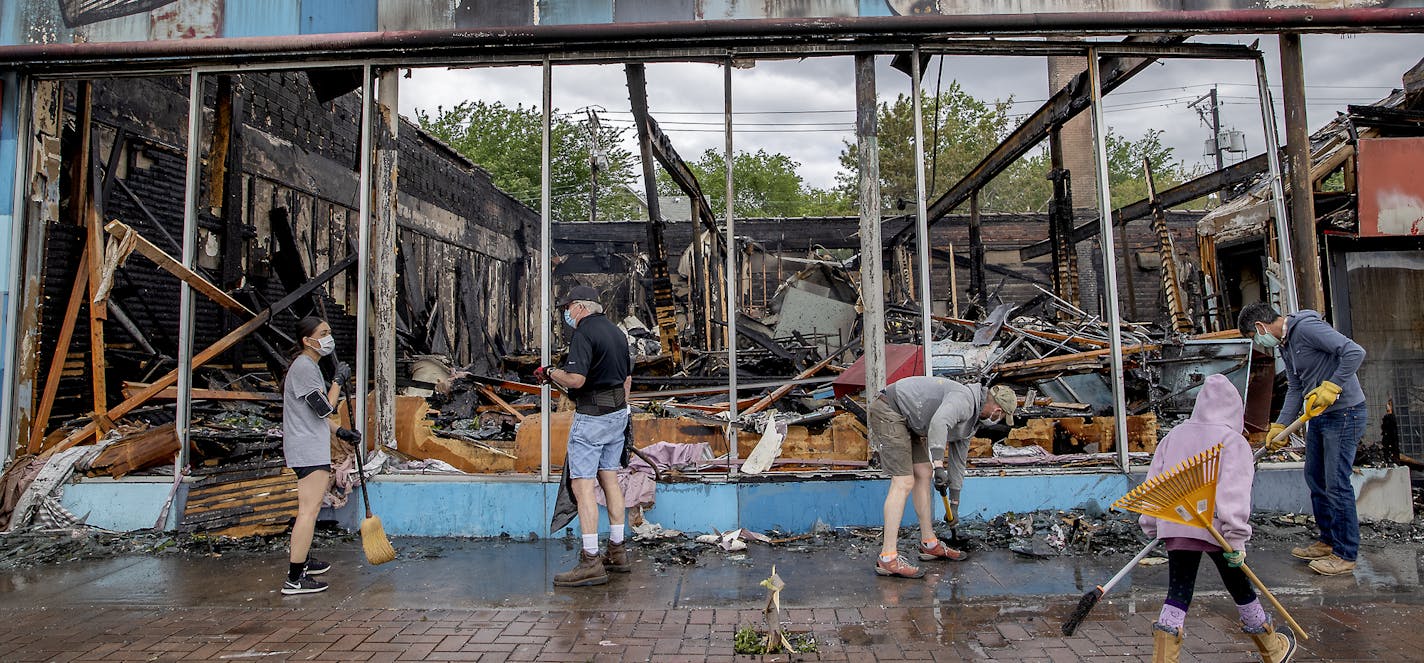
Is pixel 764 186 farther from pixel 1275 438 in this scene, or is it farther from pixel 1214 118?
pixel 1275 438

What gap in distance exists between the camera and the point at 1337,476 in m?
4.99

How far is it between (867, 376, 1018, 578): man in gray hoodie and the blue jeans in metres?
1.99

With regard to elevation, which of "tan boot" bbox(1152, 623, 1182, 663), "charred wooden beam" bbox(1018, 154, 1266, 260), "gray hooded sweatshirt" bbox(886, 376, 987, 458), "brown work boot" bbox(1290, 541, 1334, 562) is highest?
"charred wooden beam" bbox(1018, 154, 1266, 260)

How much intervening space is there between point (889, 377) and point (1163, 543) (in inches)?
146

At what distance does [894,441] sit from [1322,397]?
2.55 m

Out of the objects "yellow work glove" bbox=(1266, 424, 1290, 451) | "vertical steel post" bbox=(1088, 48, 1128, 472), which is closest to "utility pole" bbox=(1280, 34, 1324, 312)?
"vertical steel post" bbox=(1088, 48, 1128, 472)

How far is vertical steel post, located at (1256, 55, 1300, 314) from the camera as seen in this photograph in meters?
6.46

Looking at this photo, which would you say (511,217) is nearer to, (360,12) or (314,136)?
(314,136)

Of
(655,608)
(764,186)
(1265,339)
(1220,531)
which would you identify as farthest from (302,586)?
(764,186)

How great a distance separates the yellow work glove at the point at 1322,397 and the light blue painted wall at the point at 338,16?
749 cm

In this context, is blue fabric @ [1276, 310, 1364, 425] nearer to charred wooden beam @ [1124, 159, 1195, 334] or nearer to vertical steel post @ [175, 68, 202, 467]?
charred wooden beam @ [1124, 159, 1195, 334]

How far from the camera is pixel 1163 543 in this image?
3504 millimetres

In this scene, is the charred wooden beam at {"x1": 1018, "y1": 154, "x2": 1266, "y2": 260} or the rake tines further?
the charred wooden beam at {"x1": 1018, "y1": 154, "x2": 1266, "y2": 260}

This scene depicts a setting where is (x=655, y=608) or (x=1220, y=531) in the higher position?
(x=1220, y=531)
